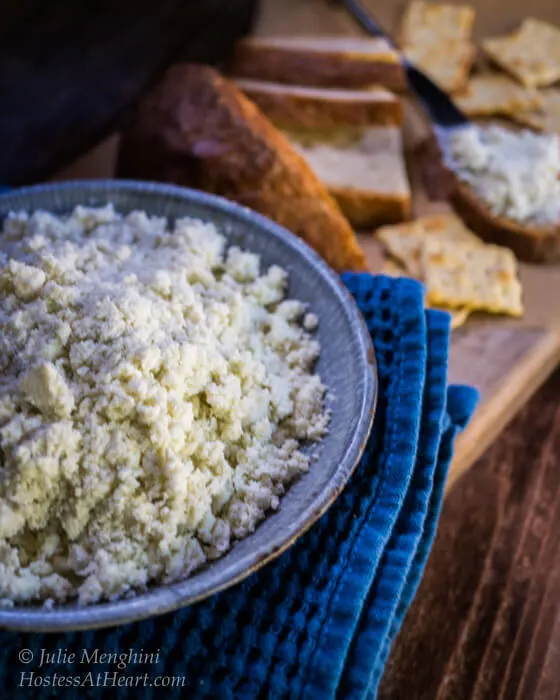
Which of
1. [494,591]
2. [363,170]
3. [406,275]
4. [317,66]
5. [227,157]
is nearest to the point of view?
[494,591]

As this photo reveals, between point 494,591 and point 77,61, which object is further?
point 77,61

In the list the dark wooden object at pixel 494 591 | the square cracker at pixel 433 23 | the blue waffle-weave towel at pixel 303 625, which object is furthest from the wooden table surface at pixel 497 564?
the square cracker at pixel 433 23

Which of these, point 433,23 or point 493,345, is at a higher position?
point 433,23

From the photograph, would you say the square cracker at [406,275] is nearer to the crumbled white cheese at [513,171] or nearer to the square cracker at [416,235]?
the square cracker at [416,235]

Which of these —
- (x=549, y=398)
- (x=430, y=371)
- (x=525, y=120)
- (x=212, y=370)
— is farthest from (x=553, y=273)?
(x=212, y=370)

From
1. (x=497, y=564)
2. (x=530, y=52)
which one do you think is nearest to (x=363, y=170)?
(x=530, y=52)

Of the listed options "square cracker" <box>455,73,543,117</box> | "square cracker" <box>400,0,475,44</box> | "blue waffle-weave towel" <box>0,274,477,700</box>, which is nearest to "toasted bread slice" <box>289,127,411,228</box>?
"square cracker" <box>455,73,543,117</box>

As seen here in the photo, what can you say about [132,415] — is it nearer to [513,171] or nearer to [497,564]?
[497,564]

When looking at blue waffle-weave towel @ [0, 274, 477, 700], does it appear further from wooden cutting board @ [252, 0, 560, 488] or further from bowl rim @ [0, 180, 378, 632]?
wooden cutting board @ [252, 0, 560, 488]
